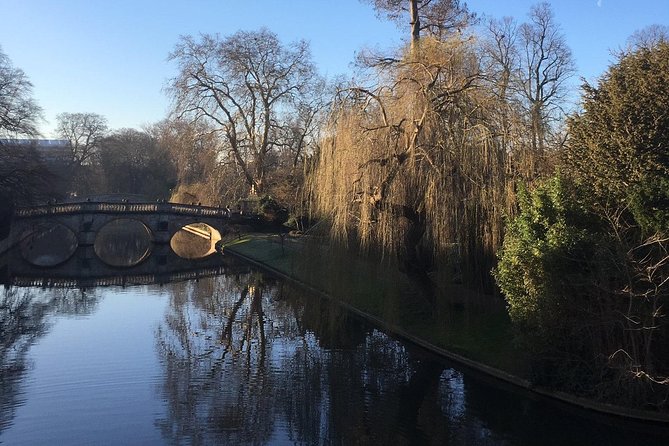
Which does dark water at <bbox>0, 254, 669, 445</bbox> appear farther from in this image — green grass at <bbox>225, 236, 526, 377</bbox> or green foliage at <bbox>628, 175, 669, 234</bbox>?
green foliage at <bbox>628, 175, 669, 234</bbox>

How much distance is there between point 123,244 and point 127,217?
8.03 m

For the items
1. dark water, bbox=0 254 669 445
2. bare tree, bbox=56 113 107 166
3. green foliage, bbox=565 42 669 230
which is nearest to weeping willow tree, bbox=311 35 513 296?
green foliage, bbox=565 42 669 230

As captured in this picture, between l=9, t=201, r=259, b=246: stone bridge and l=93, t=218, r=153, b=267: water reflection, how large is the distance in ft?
4.98

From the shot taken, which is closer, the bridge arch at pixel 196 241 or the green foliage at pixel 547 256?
the green foliage at pixel 547 256

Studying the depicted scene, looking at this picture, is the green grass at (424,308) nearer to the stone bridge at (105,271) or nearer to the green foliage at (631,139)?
the green foliage at (631,139)

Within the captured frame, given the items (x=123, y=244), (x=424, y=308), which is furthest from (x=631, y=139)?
(x=123, y=244)

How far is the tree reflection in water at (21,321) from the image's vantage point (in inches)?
439

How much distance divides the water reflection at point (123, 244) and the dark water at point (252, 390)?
2241 centimetres

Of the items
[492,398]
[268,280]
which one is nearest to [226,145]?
[268,280]

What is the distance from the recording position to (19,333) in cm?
1681

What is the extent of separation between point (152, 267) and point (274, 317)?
758 inches

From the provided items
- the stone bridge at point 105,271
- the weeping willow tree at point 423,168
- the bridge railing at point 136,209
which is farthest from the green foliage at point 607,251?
the bridge railing at point 136,209

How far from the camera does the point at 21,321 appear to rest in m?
18.7

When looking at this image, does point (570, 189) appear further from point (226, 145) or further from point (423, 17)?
point (226, 145)
